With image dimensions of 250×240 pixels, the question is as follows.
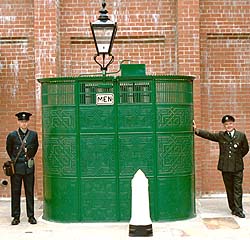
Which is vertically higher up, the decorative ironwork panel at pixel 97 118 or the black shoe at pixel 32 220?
the decorative ironwork panel at pixel 97 118

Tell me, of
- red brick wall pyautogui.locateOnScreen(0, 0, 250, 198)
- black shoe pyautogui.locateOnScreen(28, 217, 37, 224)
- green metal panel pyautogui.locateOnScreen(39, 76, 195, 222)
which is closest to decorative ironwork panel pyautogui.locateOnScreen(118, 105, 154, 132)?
green metal panel pyautogui.locateOnScreen(39, 76, 195, 222)

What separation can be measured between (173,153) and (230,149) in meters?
1.34

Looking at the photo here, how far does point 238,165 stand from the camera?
38.5 ft

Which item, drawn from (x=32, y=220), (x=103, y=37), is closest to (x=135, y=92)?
(x=103, y=37)

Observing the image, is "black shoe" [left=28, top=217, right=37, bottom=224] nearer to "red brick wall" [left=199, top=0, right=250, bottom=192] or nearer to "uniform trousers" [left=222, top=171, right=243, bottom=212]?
"uniform trousers" [left=222, top=171, right=243, bottom=212]

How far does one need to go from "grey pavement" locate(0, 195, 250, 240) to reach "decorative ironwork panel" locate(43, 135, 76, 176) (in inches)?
37.7

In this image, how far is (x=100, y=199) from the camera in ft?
36.2

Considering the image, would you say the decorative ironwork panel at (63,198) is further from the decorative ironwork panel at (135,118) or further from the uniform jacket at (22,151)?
the decorative ironwork panel at (135,118)

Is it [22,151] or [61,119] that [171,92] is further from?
[22,151]

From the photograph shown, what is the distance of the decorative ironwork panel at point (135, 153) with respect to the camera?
11.0m

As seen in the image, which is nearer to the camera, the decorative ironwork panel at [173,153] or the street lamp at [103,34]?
the decorative ironwork panel at [173,153]

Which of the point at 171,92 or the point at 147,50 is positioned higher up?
the point at 147,50

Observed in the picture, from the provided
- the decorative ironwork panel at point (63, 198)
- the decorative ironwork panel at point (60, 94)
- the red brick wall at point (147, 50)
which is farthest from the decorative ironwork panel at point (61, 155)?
the red brick wall at point (147, 50)

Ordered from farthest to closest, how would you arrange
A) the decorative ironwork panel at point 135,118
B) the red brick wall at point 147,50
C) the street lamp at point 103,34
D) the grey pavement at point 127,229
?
the red brick wall at point 147,50 < the street lamp at point 103,34 < the decorative ironwork panel at point 135,118 < the grey pavement at point 127,229
